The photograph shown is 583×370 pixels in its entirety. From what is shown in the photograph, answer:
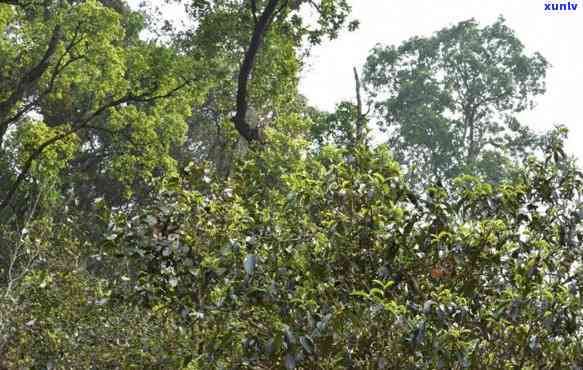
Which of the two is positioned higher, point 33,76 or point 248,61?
point 248,61

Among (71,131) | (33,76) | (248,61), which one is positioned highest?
(248,61)

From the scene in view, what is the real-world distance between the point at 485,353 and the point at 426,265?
1.74 ft

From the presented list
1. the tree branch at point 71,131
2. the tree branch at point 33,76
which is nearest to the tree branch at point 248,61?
the tree branch at point 71,131

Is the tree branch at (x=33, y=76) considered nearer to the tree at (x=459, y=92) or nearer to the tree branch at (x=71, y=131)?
the tree branch at (x=71, y=131)

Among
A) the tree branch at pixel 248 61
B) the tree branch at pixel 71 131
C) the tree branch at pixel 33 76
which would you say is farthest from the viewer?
the tree branch at pixel 71 131

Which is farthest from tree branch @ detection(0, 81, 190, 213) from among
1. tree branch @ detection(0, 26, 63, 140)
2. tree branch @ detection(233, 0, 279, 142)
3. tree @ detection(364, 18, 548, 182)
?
tree @ detection(364, 18, 548, 182)

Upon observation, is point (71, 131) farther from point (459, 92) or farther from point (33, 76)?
point (459, 92)

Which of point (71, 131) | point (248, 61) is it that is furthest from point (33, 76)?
point (248, 61)

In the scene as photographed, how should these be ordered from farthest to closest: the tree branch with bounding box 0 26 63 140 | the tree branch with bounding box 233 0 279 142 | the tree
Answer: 1. the tree
2. the tree branch with bounding box 0 26 63 140
3. the tree branch with bounding box 233 0 279 142

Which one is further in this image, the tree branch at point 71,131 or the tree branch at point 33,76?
the tree branch at point 71,131

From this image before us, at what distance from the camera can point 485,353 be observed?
3865 mm

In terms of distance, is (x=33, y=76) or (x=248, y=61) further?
(x=33, y=76)

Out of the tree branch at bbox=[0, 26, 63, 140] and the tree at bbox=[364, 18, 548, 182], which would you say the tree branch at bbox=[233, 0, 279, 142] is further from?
the tree at bbox=[364, 18, 548, 182]

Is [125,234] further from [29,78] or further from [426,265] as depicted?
[29,78]
